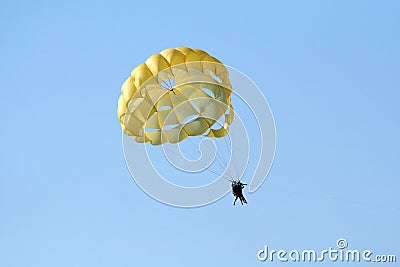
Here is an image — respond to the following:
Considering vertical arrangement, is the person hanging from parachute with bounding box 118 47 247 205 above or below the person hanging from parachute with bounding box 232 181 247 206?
above

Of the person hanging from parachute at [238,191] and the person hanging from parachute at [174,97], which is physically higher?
the person hanging from parachute at [174,97]

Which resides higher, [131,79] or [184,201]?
[131,79]

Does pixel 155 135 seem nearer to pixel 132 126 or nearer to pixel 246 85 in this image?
pixel 132 126

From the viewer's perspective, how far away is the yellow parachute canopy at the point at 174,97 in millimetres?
39531

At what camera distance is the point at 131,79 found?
39.9 meters

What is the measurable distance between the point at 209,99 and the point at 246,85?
7.11 ft

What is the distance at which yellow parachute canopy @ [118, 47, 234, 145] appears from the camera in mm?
39531

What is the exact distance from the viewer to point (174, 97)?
130ft

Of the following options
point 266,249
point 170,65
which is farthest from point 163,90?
point 266,249

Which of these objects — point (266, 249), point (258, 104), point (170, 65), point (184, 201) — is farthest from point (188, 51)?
point (266, 249)

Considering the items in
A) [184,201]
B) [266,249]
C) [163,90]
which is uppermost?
[163,90]

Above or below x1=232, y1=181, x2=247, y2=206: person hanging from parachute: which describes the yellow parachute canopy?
above

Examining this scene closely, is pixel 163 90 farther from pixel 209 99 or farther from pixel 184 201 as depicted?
pixel 184 201

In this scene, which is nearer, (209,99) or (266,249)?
(266,249)
